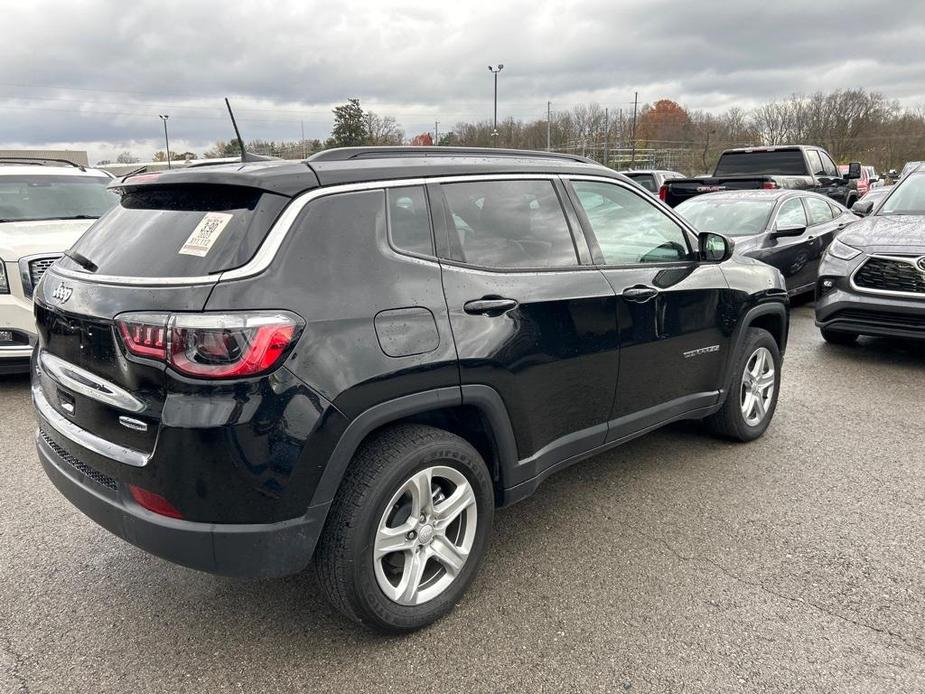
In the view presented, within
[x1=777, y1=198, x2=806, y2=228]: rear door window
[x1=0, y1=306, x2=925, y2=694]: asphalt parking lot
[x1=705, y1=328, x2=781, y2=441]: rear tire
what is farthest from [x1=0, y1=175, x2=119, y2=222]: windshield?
[x1=777, y1=198, x2=806, y2=228]: rear door window

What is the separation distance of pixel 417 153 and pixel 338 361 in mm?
1137

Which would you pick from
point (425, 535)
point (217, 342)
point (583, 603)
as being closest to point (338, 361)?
point (217, 342)

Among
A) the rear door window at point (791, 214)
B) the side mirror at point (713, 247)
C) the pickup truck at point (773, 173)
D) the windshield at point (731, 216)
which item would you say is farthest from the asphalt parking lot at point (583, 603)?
the pickup truck at point (773, 173)

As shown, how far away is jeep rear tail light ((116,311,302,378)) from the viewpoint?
2092 millimetres

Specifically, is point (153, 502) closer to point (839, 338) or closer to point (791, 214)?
point (839, 338)

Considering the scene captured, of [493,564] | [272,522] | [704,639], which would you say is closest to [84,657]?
[272,522]

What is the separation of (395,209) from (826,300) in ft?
18.0

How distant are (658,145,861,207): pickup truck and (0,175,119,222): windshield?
9440 mm

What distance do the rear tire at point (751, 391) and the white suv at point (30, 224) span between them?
5.16 metres

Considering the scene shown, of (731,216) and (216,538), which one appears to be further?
(731,216)

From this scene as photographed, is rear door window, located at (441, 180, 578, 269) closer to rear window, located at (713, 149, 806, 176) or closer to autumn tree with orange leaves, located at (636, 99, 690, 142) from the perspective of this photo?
rear window, located at (713, 149, 806, 176)

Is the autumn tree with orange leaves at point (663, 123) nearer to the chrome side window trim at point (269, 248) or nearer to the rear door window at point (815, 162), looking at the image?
the rear door window at point (815, 162)

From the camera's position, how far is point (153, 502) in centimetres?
222

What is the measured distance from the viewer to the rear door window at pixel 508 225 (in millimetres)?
2785
